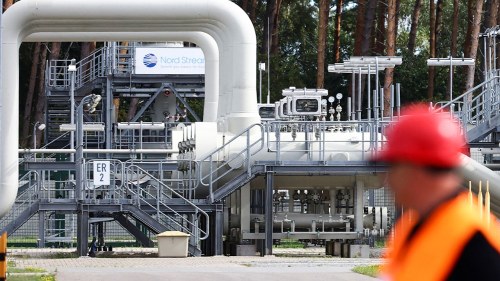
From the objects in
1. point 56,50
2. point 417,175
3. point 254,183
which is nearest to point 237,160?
point 254,183

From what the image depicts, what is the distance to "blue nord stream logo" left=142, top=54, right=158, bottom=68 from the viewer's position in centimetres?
5359

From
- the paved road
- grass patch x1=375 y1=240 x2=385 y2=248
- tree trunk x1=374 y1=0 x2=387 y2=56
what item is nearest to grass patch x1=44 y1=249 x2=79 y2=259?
the paved road

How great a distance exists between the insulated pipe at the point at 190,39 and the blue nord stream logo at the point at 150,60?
11.5 m

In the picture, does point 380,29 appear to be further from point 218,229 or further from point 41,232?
point 218,229

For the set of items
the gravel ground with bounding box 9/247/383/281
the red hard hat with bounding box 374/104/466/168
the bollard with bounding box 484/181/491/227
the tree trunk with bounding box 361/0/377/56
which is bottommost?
the gravel ground with bounding box 9/247/383/281

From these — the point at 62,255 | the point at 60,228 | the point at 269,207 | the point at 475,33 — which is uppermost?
the point at 475,33

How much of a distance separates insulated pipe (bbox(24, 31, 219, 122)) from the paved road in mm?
7865

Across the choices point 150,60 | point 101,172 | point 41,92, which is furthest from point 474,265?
point 41,92

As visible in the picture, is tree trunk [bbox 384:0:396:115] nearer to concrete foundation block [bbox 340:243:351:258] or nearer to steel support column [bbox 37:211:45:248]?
steel support column [bbox 37:211:45:248]

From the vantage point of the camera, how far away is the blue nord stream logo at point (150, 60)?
53.6m

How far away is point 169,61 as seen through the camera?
53281mm

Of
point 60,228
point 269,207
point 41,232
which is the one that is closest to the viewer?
point 269,207

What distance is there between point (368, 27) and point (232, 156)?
31261 mm

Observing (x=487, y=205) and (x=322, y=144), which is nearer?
(x=487, y=205)
